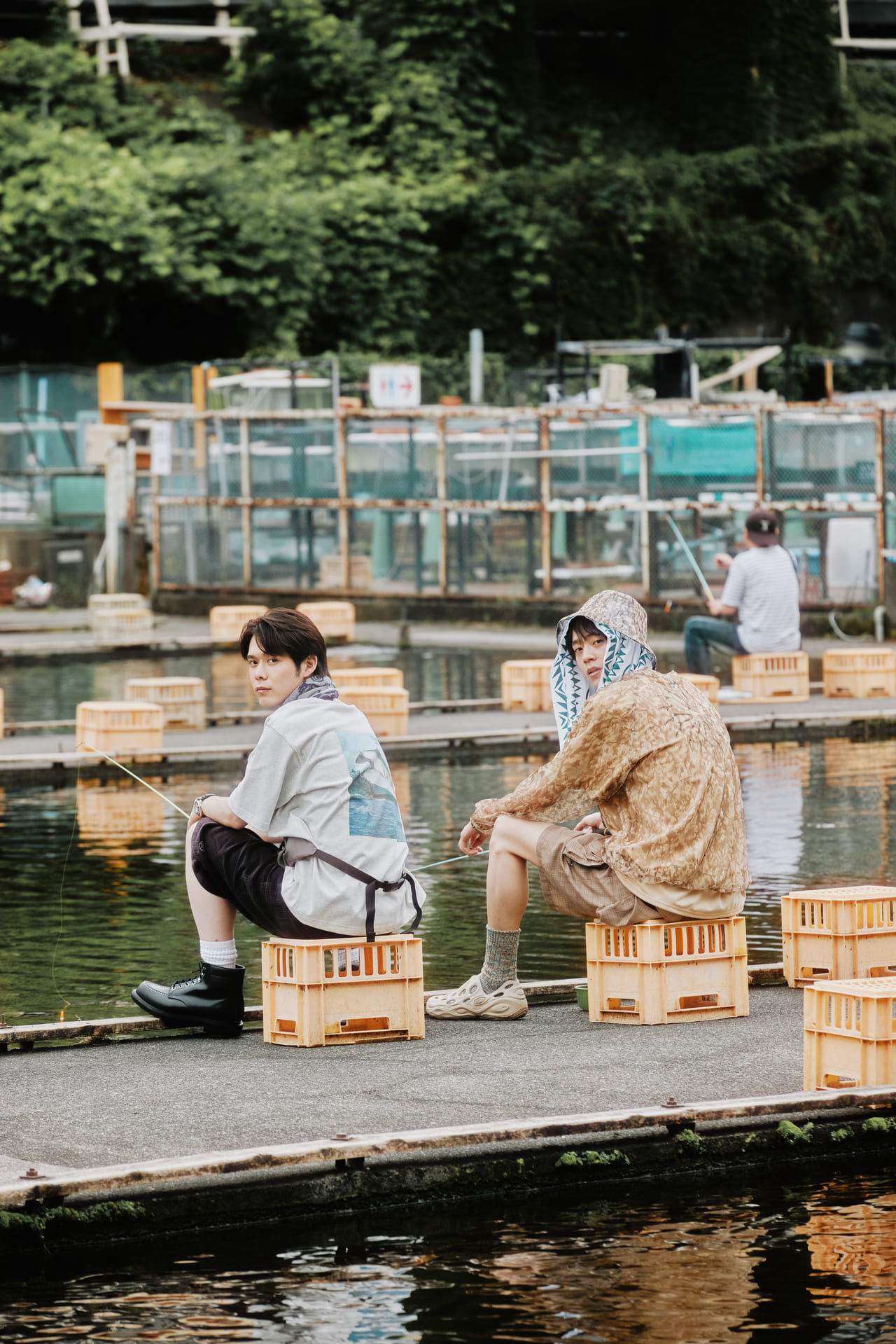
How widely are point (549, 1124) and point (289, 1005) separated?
4.91 ft

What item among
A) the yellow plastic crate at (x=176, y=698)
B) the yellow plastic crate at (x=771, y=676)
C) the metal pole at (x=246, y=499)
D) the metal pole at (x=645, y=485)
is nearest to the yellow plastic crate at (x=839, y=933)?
the yellow plastic crate at (x=176, y=698)

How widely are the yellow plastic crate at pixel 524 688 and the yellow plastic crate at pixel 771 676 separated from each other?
162 cm

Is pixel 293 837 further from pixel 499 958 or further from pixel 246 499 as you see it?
pixel 246 499

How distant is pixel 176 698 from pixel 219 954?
9.58 m

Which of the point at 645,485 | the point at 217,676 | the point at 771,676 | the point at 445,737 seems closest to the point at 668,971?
the point at 445,737

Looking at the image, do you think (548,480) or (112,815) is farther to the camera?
(548,480)

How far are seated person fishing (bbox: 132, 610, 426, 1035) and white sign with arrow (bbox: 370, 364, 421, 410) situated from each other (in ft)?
72.2

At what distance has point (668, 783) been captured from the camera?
7.29 meters

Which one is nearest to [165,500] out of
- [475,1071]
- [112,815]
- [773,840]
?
[112,815]

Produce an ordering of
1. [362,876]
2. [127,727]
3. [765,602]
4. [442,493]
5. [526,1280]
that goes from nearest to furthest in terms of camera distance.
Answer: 1. [526,1280]
2. [362,876]
3. [127,727]
4. [765,602]
5. [442,493]

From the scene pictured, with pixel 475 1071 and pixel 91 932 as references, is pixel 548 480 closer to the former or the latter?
pixel 91 932

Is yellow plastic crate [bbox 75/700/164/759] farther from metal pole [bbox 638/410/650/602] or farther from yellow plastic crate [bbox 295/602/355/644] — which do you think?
metal pole [bbox 638/410/650/602]

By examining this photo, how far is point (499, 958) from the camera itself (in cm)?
746

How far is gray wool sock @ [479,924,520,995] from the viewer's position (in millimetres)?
7473
